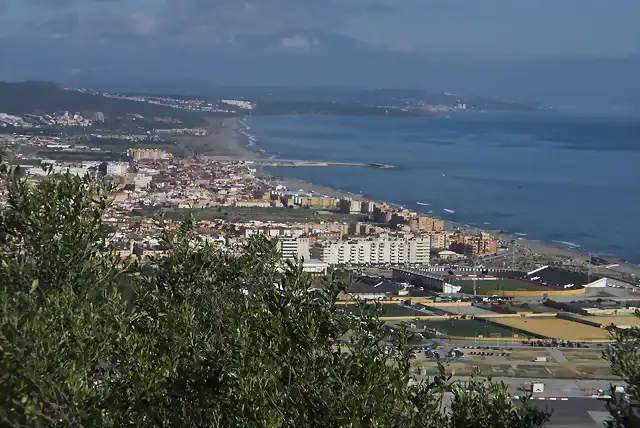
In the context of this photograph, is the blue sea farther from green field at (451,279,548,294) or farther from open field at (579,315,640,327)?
open field at (579,315,640,327)

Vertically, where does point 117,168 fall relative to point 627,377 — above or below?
below

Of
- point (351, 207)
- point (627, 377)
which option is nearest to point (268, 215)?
point (351, 207)

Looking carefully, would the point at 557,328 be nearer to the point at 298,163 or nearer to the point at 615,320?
the point at 615,320

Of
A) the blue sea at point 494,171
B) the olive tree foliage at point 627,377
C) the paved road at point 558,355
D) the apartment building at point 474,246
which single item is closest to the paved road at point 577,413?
the paved road at point 558,355

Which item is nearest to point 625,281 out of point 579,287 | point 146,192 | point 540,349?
point 579,287

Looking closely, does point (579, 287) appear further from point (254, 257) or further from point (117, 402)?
point (117, 402)

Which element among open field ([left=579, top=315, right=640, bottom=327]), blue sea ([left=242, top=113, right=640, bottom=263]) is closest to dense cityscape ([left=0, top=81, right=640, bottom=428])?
open field ([left=579, top=315, right=640, bottom=327])

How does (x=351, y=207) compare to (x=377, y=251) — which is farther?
(x=351, y=207)
